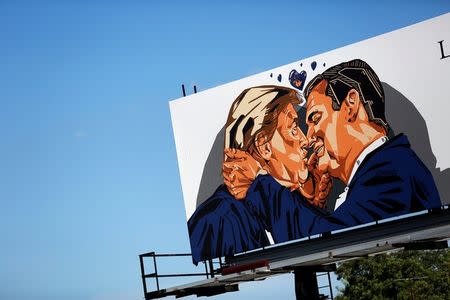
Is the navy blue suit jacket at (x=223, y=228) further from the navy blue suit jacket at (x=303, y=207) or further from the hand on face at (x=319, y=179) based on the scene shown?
the hand on face at (x=319, y=179)

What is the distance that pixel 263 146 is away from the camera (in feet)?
85.1

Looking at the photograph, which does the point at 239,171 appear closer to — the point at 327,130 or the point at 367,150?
the point at 327,130

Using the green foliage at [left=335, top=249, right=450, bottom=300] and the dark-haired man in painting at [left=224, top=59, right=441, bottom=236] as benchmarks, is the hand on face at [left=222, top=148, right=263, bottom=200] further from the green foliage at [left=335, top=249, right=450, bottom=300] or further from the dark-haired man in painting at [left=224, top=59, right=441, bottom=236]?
the green foliage at [left=335, top=249, right=450, bottom=300]

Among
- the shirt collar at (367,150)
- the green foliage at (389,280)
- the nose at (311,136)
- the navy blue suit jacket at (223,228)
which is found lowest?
the green foliage at (389,280)

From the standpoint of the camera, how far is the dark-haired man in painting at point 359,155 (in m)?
23.1

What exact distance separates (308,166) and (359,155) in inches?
62.8

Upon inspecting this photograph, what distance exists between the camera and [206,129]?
26891 millimetres

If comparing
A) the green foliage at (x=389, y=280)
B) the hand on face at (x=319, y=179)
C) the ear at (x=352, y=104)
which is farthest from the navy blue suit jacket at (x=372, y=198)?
the green foliage at (x=389, y=280)

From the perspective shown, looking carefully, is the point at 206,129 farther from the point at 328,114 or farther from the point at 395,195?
the point at 395,195

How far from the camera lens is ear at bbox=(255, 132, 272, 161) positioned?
25828mm

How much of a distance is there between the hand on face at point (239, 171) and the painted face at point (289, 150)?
2.16 ft

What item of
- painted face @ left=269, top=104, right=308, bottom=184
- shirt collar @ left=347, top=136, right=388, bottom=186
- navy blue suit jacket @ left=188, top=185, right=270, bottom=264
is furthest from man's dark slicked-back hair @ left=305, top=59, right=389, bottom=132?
navy blue suit jacket @ left=188, top=185, right=270, bottom=264

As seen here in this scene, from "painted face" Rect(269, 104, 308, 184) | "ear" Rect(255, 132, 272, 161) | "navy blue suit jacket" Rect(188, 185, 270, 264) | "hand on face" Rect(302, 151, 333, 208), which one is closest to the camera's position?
"hand on face" Rect(302, 151, 333, 208)

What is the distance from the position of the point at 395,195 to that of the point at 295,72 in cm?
432
